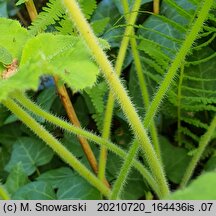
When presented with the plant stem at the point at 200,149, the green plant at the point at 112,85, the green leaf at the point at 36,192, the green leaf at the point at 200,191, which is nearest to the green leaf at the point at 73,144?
the green plant at the point at 112,85

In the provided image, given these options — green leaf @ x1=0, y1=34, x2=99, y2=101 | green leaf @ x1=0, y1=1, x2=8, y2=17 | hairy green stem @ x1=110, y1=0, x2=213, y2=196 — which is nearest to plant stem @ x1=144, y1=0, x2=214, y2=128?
hairy green stem @ x1=110, y1=0, x2=213, y2=196

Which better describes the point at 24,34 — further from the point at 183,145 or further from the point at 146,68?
the point at 183,145

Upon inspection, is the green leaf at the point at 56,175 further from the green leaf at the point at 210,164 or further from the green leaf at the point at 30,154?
the green leaf at the point at 210,164

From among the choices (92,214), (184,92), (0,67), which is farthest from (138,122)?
(184,92)

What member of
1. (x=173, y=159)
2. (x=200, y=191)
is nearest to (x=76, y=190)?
(x=173, y=159)

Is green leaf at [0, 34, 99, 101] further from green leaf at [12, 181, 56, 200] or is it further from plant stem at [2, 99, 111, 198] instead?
green leaf at [12, 181, 56, 200]

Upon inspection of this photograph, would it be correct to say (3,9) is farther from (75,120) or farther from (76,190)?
(76,190)
